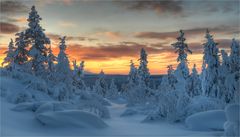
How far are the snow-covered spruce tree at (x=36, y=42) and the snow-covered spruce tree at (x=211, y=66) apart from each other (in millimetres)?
18381

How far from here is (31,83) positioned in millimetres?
26281

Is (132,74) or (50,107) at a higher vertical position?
(132,74)

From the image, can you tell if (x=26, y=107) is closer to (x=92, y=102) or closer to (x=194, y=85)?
(x=92, y=102)

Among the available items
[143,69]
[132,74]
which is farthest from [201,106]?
[132,74]

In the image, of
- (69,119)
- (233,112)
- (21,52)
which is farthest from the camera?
(21,52)

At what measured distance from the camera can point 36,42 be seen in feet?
102

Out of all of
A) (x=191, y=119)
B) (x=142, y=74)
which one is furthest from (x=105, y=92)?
(x=191, y=119)

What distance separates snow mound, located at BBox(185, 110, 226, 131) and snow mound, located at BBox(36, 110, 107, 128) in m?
6.99

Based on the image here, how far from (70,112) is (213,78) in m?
22.5

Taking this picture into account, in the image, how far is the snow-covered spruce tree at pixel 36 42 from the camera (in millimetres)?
30484

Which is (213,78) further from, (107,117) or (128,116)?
(107,117)

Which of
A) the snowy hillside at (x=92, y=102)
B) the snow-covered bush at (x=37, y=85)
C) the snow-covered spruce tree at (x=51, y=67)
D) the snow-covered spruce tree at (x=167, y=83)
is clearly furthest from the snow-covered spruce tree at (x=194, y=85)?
the snow-covered bush at (x=37, y=85)

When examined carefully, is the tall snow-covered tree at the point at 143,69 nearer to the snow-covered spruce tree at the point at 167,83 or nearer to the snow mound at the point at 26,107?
the snow-covered spruce tree at the point at 167,83

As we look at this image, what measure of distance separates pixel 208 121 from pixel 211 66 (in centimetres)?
1600
